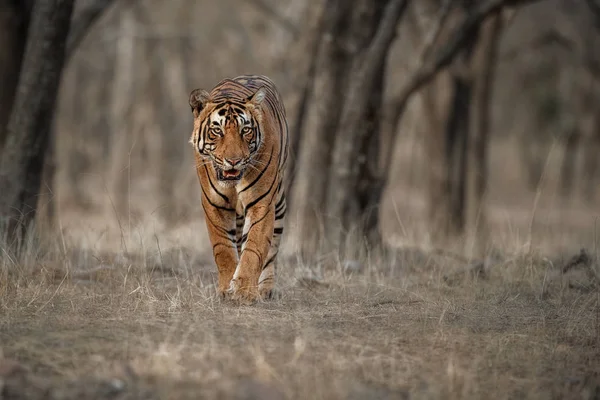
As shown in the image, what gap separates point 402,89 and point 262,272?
15.2ft

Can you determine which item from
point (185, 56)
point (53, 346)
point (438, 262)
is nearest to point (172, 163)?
point (185, 56)

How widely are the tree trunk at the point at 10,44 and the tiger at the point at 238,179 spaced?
343 centimetres

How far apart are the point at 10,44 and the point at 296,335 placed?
5.41 meters

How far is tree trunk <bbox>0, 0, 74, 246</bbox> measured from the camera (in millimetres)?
8281

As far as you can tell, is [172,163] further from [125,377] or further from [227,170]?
[125,377]

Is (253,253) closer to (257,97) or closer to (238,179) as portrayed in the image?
(238,179)

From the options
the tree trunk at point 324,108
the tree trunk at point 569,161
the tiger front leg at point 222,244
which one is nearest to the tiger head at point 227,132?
the tiger front leg at point 222,244

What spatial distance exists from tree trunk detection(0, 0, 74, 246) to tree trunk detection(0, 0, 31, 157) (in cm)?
137

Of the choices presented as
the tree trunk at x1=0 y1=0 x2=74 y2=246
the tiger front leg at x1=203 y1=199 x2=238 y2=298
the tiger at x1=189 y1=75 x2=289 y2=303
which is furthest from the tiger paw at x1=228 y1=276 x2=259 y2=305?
the tree trunk at x1=0 y1=0 x2=74 y2=246

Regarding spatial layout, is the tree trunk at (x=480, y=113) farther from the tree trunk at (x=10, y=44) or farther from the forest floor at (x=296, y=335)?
the tree trunk at (x=10, y=44)

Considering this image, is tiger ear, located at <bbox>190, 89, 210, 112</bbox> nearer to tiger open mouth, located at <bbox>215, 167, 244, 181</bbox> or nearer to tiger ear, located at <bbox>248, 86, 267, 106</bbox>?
tiger ear, located at <bbox>248, 86, 267, 106</bbox>

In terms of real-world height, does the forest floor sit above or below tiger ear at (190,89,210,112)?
below

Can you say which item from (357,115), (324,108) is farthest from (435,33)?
(357,115)

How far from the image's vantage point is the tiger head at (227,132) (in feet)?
21.3
